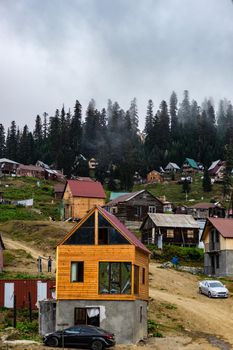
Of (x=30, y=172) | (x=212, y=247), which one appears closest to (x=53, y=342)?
(x=212, y=247)

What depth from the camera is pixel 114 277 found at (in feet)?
103

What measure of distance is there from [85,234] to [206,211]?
6918 centimetres

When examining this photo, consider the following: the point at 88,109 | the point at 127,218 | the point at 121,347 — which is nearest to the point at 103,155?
the point at 88,109

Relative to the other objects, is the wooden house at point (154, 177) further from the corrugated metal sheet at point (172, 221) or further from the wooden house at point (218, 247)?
the wooden house at point (218, 247)

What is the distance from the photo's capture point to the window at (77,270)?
31.7 m

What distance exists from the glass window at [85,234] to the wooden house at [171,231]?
128 ft

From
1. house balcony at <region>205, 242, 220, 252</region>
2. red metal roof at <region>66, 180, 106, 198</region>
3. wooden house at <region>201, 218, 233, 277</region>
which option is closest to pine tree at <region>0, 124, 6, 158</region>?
red metal roof at <region>66, 180, 106, 198</region>

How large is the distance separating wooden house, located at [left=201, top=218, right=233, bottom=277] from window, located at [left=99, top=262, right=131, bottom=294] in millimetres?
27280

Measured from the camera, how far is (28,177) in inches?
5084

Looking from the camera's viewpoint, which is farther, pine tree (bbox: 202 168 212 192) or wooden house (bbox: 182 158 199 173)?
wooden house (bbox: 182 158 199 173)

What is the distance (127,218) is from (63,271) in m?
55.9

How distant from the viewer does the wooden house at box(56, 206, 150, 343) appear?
30822 mm

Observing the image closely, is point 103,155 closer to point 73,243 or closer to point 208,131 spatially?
point 208,131

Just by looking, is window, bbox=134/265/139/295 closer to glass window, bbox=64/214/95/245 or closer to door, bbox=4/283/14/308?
glass window, bbox=64/214/95/245
